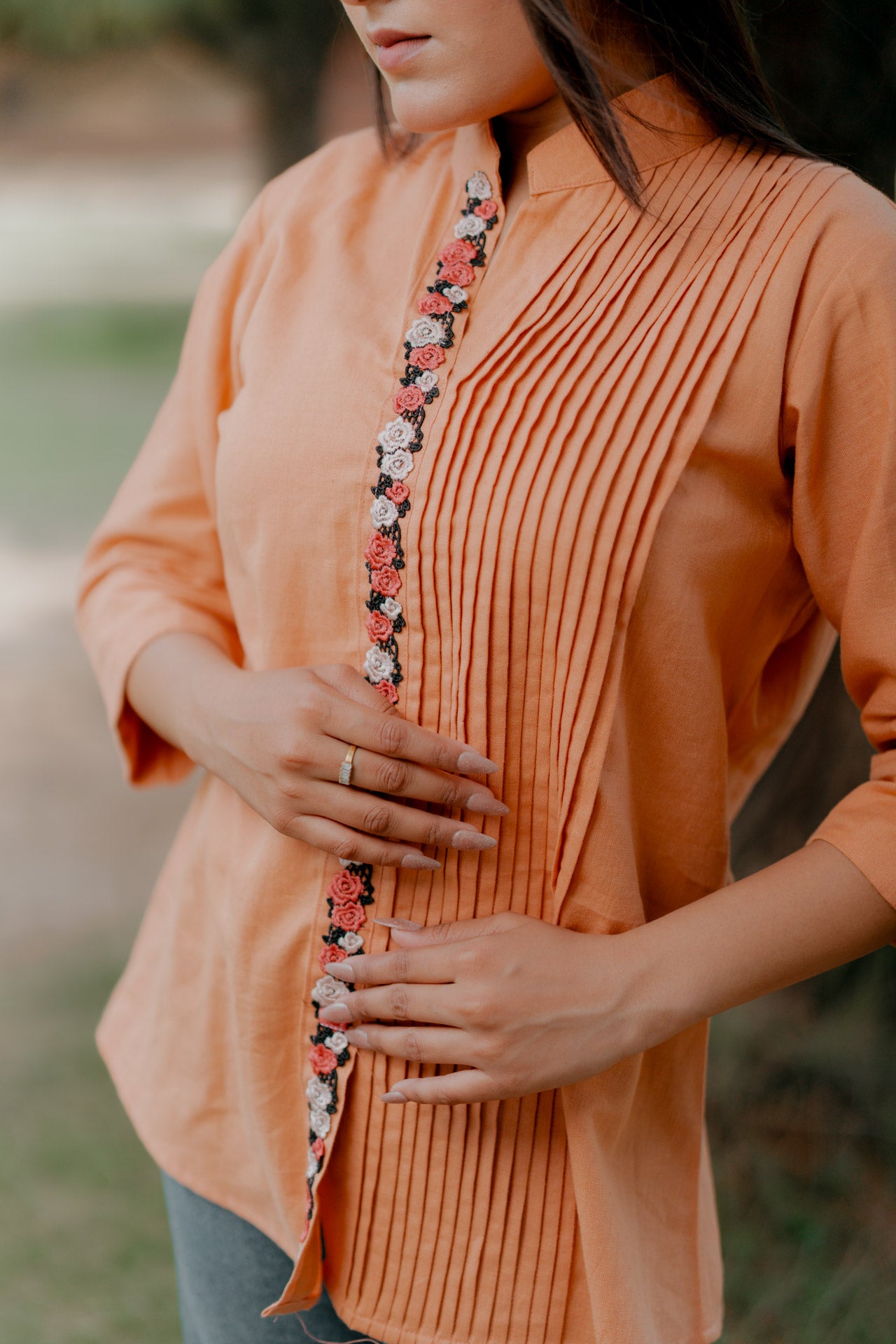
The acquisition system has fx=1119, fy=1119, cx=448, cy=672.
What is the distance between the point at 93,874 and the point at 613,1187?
2506mm

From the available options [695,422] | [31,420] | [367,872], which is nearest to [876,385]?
[695,422]

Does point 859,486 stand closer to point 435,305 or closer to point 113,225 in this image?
point 435,305

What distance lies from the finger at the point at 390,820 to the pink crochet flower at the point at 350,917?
0.21 feet

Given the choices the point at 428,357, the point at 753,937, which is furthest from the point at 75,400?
the point at 753,937

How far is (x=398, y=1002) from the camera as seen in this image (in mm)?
687

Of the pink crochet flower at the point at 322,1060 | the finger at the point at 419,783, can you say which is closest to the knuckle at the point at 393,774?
the finger at the point at 419,783

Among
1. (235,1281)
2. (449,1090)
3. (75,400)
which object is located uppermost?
(449,1090)

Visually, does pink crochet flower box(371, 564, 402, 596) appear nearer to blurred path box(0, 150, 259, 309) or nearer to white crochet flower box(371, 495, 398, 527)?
white crochet flower box(371, 495, 398, 527)

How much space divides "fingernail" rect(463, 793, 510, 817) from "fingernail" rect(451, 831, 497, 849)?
0.6 inches

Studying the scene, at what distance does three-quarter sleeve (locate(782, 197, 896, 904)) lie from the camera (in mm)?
633

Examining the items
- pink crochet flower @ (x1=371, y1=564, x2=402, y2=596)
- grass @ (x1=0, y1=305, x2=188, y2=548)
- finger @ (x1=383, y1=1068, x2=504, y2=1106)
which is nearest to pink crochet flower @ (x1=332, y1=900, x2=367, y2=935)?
finger @ (x1=383, y1=1068, x2=504, y2=1106)

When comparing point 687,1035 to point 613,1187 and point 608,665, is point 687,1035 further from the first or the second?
→ point 608,665

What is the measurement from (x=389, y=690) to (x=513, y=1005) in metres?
0.21

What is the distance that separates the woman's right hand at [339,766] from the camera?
0.67 m
